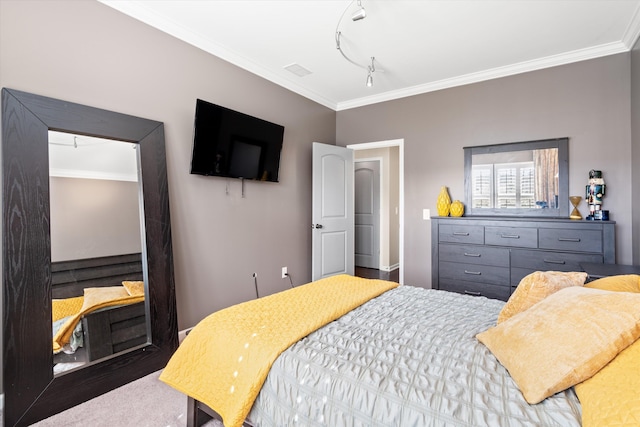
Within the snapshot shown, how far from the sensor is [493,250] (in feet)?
10.6

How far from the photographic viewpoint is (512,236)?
3.13 metres

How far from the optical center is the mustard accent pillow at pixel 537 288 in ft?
4.62

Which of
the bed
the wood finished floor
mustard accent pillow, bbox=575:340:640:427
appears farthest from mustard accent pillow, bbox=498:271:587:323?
the wood finished floor

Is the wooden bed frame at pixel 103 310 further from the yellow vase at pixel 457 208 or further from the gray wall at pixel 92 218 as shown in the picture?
the yellow vase at pixel 457 208

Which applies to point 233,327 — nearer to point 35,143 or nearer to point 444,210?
point 35,143

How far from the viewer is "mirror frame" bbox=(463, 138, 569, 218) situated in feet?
10.6

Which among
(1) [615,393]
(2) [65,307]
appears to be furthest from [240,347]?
(2) [65,307]

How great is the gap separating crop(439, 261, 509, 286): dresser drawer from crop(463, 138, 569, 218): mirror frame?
27.0 inches

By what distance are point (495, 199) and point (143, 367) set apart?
3.71m

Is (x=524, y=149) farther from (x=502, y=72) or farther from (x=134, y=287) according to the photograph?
(x=134, y=287)

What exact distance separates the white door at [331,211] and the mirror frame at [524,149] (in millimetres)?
1551

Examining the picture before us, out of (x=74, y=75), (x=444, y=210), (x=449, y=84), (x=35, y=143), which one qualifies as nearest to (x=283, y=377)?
(x=35, y=143)

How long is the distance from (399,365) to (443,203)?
2.90 m

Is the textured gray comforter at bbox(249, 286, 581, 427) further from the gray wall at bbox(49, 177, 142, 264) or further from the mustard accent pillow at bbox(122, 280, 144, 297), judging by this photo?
the gray wall at bbox(49, 177, 142, 264)
